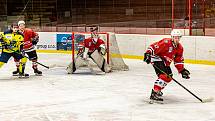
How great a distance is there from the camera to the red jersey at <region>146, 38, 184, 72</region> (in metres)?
A: 5.62

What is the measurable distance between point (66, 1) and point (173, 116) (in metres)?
13.2

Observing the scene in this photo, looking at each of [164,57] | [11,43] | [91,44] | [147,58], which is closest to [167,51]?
[164,57]

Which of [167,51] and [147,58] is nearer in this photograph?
[147,58]

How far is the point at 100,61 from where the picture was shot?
9062mm

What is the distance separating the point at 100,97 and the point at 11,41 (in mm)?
2451

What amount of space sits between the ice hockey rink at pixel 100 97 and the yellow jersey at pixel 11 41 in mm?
571

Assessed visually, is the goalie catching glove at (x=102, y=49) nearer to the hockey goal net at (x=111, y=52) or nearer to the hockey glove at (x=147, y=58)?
the hockey goal net at (x=111, y=52)

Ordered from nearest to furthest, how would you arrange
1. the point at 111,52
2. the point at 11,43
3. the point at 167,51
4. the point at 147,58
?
the point at 147,58, the point at 167,51, the point at 11,43, the point at 111,52

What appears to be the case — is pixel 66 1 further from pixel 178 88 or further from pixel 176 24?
pixel 178 88

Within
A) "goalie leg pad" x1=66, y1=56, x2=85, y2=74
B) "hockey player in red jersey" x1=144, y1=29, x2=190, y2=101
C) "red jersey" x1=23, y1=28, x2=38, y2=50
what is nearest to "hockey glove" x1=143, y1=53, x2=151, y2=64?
"hockey player in red jersey" x1=144, y1=29, x2=190, y2=101

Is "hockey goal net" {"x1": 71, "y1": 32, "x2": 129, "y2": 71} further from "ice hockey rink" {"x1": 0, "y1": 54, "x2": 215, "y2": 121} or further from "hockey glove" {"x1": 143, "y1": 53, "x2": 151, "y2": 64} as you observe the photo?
"hockey glove" {"x1": 143, "y1": 53, "x2": 151, "y2": 64}

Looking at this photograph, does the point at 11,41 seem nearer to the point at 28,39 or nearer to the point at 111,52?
the point at 28,39

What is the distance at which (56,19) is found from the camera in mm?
16938

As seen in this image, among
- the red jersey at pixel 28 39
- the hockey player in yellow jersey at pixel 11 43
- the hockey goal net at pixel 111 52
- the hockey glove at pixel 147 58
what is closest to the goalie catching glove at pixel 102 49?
the hockey goal net at pixel 111 52
